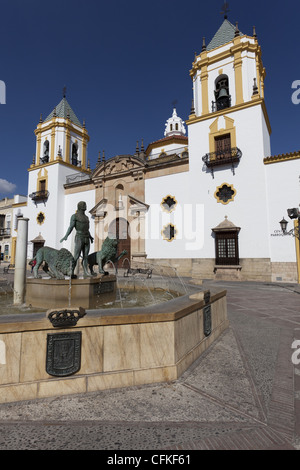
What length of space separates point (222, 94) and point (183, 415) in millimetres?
19026

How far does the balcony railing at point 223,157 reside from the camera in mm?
15562

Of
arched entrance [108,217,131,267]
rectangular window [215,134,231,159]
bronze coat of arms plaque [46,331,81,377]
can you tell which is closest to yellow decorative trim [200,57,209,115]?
rectangular window [215,134,231,159]

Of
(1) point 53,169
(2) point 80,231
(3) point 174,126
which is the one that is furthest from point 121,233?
(3) point 174,126

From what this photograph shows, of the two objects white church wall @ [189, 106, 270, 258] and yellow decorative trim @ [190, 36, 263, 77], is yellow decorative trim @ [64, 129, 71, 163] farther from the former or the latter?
white church wall @ [189, 106, 270, 258]

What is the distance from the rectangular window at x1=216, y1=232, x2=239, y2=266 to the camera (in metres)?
15.2

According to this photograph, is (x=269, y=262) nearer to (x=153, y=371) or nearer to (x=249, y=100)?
(x=249, y=100)

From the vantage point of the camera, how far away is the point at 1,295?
650 centimetres

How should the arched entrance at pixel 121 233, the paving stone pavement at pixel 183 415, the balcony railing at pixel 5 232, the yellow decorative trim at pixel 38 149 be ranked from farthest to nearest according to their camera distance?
the balcony railing at pixel 5 232 < the yellow decorative trim at pixel 38 149 < the arched entrance at pixel 121 233 < the paving stone pavement at pixel 183 415

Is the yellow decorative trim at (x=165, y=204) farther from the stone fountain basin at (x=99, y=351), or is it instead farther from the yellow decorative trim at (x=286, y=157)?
the stone fountain basin at (x=99, y=351)

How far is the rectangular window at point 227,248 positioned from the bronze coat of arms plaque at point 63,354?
13.9 metres

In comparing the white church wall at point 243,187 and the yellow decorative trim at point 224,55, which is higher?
the yellow decorative trim at point 224,55

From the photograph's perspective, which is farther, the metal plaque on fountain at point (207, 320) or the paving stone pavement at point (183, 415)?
the metal plaque on fountain at point (207, 320)

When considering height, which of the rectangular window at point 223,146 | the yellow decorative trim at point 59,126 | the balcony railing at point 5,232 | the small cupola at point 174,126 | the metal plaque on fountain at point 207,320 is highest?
the small cupola at point 174,126

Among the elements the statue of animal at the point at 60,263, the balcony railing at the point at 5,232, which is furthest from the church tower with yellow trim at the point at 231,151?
the balcony railing at the point at 5,232
